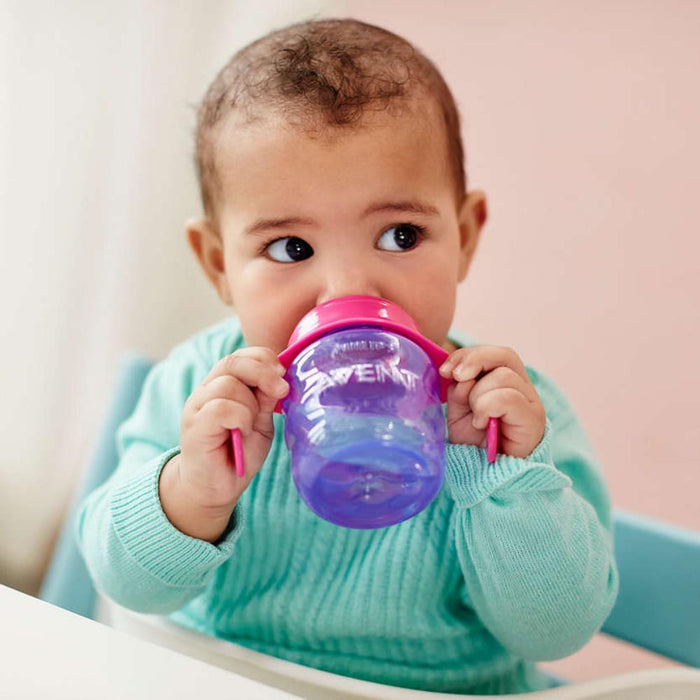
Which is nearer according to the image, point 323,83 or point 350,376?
point 350,376

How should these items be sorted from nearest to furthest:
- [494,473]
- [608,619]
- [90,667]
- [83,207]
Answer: [90,667], [494,473], [608,619], [83,207]

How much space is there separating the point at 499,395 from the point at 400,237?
17cm

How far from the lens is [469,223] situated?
0.83m

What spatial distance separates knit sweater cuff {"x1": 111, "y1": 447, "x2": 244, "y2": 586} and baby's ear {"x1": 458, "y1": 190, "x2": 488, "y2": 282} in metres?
0.33

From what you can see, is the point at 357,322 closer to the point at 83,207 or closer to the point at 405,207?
the point at 405,207

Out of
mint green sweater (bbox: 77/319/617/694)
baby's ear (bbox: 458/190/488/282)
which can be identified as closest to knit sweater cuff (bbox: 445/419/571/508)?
mint green sweater (bbox: 77/319/617/694)

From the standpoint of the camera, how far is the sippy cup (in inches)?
20.2

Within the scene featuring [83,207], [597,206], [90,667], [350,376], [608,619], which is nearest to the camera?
[90,667]

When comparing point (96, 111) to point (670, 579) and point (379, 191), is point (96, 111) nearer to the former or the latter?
point (379, 191)

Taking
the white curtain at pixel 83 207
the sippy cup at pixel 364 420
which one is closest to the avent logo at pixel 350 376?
the sippy cup at pixel 364 420

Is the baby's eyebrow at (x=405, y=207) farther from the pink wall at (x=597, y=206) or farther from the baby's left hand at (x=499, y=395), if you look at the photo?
the pink wall at (x=597, y=206)

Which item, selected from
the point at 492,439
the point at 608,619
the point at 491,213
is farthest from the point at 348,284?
the point at 491,213

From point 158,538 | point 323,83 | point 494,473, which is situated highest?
point 323,83

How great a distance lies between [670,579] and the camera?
86 cm
